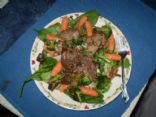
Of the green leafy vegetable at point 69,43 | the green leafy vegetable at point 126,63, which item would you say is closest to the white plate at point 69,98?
the green leafy vegetable at point 126,63

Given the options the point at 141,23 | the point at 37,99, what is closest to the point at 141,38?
the point at 141,23

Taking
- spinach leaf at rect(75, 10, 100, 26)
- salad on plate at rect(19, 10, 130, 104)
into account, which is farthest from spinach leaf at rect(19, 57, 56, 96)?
spinach leaf at rect(75, 10, 100, 26)

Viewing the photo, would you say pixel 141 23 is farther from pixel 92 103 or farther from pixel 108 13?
pixel 92 103

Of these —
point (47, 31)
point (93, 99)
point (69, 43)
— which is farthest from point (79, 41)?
point (93, 99)

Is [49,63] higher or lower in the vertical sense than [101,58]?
higher

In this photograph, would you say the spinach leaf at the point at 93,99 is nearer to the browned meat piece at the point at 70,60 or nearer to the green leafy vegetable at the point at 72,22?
the browned meat piece at the point at 70,60

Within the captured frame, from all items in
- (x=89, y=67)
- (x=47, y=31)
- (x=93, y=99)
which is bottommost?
(x=93, y=99)

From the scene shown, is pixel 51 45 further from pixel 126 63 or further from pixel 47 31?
pixel 126 63
